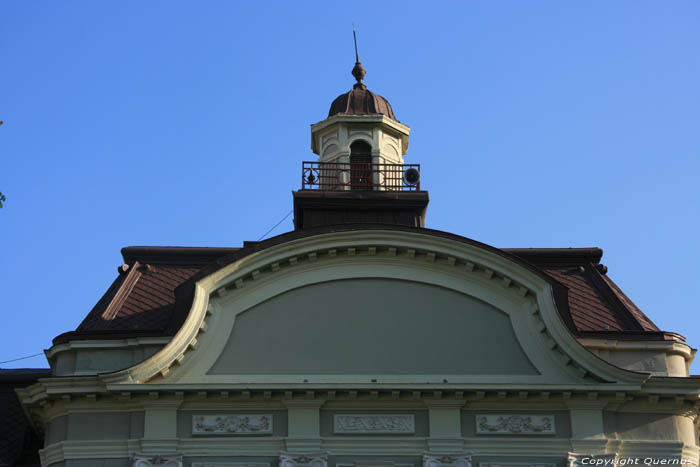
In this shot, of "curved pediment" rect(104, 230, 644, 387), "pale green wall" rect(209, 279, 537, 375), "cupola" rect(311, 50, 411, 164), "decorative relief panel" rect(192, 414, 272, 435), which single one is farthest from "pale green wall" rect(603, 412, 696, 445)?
"cupola" rect(311, 50, 411, 164)

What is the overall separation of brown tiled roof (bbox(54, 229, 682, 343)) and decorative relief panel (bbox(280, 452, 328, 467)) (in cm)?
378

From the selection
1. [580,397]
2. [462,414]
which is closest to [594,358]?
[580,397]

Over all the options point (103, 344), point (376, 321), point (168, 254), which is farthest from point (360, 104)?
point (103, 344)

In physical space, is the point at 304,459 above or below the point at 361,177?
below

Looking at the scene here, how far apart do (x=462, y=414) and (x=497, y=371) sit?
1.32m

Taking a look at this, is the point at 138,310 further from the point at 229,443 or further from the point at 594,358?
the point at 594,358

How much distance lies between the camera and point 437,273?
28969mm

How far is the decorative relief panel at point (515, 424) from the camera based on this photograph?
27.4 meters

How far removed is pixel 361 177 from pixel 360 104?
295cm

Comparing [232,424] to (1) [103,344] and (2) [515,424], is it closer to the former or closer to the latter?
(1) [103,344]

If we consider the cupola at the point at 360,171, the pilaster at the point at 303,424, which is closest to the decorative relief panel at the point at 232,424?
the pilaster at the point at 303,424

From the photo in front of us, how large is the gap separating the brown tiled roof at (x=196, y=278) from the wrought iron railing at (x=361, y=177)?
145 inches

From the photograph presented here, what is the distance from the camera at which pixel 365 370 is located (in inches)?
1096

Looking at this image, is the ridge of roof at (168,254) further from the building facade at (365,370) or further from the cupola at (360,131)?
the cupola at (360,131)
